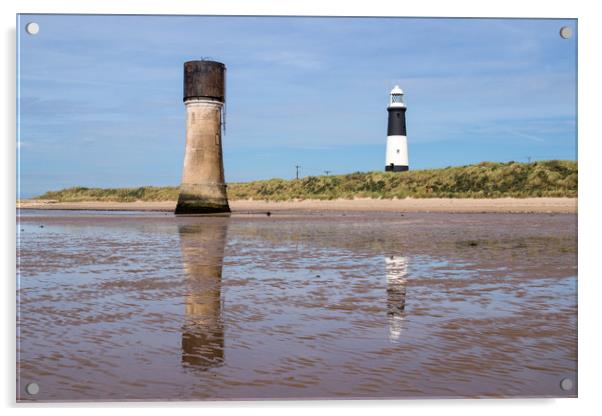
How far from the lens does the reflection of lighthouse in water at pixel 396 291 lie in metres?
5.29

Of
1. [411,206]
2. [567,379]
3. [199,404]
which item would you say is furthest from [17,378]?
[411,206]

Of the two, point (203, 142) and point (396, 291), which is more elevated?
point (203, 142)

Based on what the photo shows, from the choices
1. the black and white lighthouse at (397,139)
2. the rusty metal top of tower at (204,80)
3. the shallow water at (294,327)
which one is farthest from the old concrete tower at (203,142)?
the black and white lighthouse at (397,139)

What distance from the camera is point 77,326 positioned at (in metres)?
5.31

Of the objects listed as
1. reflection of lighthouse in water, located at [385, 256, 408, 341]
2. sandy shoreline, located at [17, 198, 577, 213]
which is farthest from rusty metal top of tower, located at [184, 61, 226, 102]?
reflection of lighthouse in water, located at [385, 256, 408, 341]

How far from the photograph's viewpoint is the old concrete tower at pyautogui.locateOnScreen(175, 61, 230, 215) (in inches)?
957

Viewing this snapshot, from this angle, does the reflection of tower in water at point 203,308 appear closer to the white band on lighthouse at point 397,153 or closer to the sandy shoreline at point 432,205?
the sandy shoreline at point 432,205

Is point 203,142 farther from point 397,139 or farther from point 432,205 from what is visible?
point 397,139

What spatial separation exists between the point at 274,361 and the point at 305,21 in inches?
135

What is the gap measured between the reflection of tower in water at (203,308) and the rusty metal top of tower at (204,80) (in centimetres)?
1304

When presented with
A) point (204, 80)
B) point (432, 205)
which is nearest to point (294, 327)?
point (204, 80)

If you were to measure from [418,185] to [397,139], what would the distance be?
24.9 ft

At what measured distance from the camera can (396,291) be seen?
7.02 metres

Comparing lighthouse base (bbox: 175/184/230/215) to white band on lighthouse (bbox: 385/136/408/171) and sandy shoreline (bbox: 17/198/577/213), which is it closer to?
sandy shoreline (bbox: 17/198/577/213)
